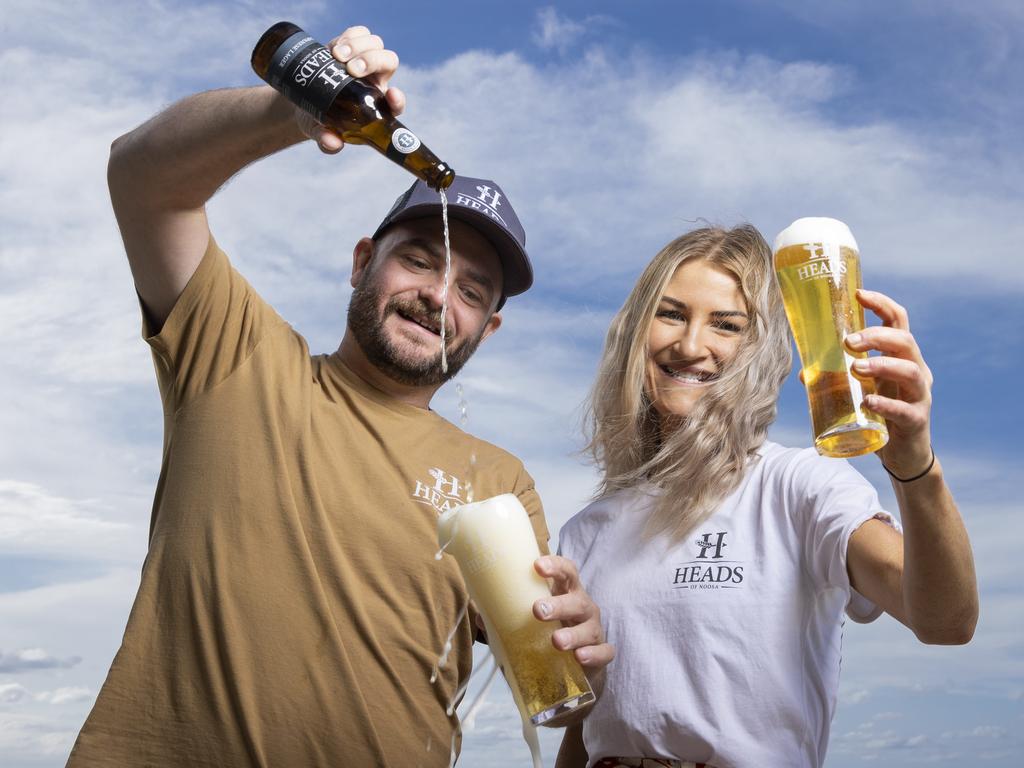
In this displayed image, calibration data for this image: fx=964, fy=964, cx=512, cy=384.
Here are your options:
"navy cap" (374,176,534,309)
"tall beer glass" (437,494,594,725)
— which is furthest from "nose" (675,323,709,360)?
"tall beer glass" (437,494,594,725)

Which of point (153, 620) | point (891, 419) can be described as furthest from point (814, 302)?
point (153, 620)

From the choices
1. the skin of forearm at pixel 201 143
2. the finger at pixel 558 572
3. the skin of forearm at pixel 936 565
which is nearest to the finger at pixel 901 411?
the skin of forearm at pixel 936 565

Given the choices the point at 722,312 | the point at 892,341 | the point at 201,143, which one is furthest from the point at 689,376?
the point at 201,143

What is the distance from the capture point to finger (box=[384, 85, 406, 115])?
263 centimetres

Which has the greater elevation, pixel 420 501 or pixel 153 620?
pixel 420 501

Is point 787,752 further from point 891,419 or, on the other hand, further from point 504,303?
point 504,303

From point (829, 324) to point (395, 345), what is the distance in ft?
5.09

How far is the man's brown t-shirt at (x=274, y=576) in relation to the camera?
8.34 feet

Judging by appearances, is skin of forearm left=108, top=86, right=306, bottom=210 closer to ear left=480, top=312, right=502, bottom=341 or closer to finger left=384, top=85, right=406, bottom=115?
finger left=384, top=85, right=406, bottom=115

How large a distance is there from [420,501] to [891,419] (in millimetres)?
1465

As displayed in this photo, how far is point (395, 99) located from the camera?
2.64 metres

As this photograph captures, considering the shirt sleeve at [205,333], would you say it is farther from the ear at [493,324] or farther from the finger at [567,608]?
the finger at [567,608]

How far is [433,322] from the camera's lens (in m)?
3.35

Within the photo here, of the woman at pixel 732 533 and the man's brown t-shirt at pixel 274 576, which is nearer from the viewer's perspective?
the woman at pixel 732 533
